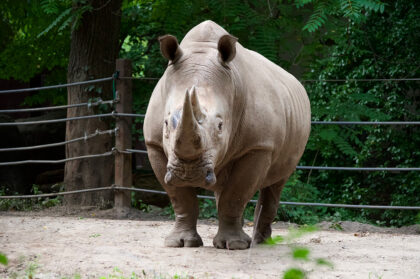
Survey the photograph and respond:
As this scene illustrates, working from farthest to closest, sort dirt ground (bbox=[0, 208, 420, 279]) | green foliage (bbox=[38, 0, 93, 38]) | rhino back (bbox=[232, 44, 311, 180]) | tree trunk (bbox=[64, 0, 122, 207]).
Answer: tree trunk (bbox=[64, 0, 122, 207]) → green foliage (bbox=[38, 0, 93, 38]) → rhino back (bbox=[232, 44, 311, 180]) → dirt ground (bbox=[0, 208, 420, 279])

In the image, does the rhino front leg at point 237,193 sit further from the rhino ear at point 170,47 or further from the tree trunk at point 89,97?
the tree trunk at point 89,97

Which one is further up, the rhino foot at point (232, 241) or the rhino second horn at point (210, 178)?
the rhino second horn at point (210, 178)

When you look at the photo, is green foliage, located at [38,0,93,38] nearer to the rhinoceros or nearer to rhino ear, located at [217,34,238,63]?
the rhinoceros

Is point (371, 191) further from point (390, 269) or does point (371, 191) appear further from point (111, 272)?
point (111, 272)

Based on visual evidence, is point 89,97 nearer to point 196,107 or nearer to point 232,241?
point 232,241

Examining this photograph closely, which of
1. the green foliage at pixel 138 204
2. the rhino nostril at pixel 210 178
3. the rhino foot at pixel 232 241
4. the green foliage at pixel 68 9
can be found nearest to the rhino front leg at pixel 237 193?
the rhino foot at pixel 232 241

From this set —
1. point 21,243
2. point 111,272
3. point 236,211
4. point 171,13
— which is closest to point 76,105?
point 171,13

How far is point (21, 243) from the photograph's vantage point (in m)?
5.12

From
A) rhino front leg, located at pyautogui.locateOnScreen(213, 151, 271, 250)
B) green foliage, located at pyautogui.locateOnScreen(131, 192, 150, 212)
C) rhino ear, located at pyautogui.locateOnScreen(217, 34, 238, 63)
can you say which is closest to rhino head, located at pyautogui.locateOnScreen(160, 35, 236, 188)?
rhino ear, located at pyautogui.locateOnScreen(217, 34, 238, 63)

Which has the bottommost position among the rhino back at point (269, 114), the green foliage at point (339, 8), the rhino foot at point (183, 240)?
the rhino foot at point (183, 240)

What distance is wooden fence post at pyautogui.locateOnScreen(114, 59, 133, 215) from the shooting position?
7906 mm

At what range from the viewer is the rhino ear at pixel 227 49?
4.55m

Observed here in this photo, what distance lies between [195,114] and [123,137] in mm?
4082

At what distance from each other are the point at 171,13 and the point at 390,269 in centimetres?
434
